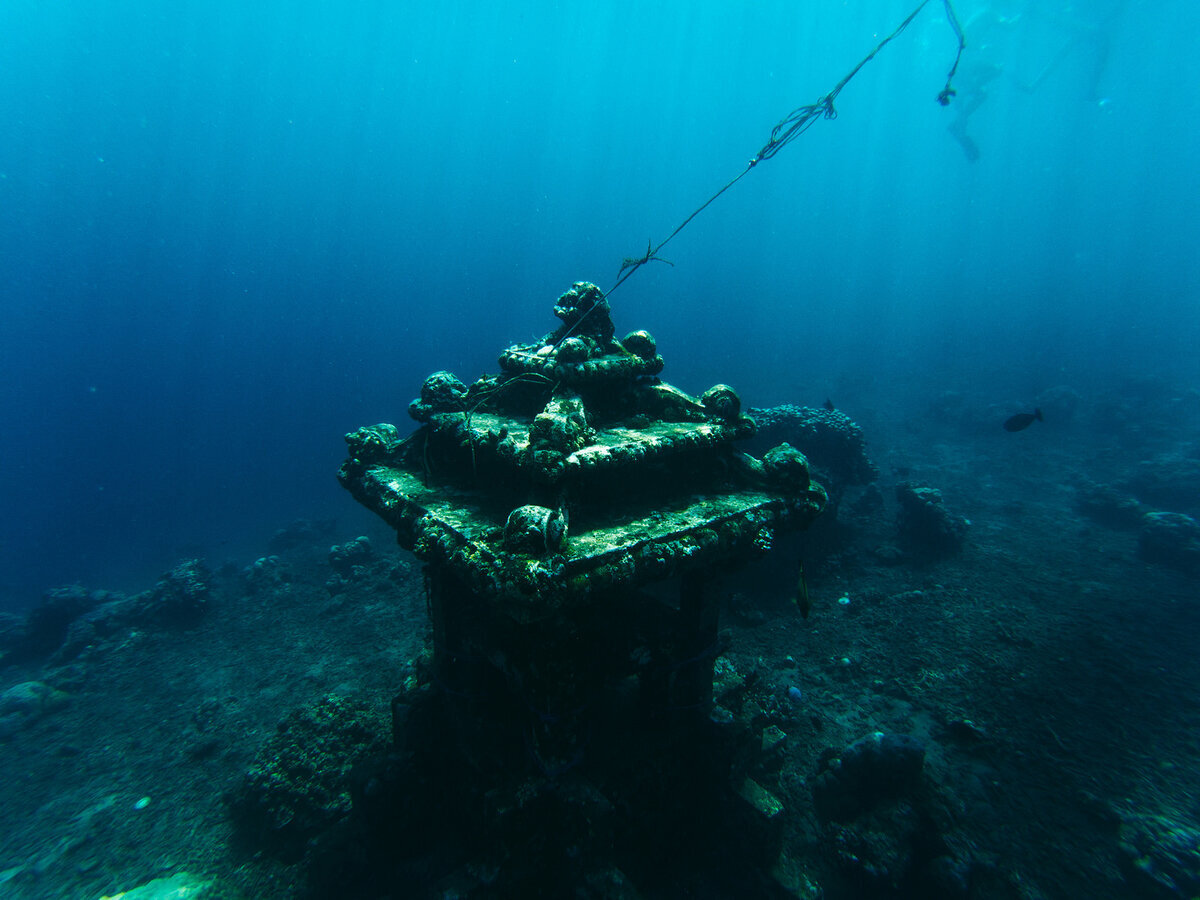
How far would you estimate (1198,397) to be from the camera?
25391 millimetres

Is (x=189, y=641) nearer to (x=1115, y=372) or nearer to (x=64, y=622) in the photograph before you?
(x=64, y=622)

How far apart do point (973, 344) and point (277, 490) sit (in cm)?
7123

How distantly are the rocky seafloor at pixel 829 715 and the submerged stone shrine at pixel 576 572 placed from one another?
0.72m

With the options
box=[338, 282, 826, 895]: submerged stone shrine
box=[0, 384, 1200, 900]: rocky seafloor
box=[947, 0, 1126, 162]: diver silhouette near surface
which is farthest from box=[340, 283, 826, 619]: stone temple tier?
box=[947, 0, 1126, 162]: diver silhouette near surface

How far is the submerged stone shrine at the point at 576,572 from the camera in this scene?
3.37 metres

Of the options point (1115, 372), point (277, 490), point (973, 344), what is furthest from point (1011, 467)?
point (277, 490)

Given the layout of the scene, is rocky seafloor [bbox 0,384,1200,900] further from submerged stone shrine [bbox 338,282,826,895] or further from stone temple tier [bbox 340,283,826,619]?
stone temple tier [bbox 340,283,826,619]

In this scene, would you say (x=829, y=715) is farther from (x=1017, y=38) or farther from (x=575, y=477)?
(x=1017, y=38)

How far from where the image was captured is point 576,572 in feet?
9.89

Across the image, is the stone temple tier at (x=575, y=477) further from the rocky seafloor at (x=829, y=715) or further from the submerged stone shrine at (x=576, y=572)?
the rocky seafloor at (x=829, y=715)

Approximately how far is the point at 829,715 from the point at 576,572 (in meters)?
6.18

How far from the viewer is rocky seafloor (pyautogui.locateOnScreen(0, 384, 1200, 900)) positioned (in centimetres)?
491

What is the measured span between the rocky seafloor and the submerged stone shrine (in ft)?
2.38

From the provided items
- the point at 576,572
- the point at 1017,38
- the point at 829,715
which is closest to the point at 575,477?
the point at 576,572
